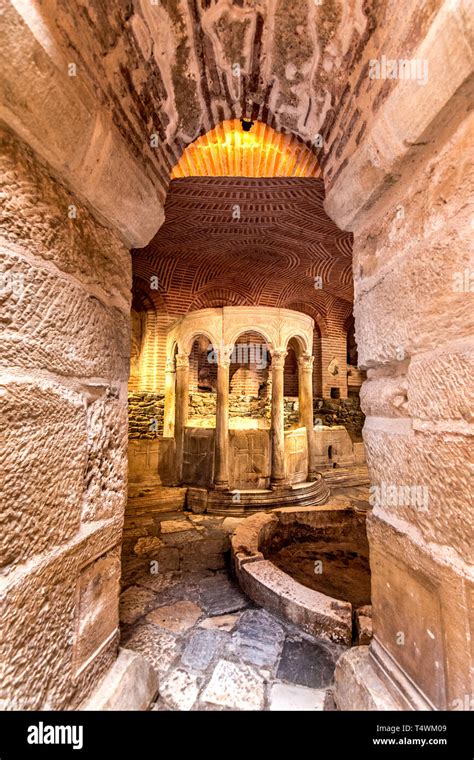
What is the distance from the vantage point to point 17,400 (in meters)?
0.87

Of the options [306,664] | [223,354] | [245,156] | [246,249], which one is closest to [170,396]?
[223,354]

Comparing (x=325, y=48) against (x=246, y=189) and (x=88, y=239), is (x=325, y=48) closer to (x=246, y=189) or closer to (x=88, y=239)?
(x=88, y=239)

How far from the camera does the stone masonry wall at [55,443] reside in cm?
86

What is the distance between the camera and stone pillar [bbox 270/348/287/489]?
6.46 m

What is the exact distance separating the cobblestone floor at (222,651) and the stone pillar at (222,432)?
3.54 meters

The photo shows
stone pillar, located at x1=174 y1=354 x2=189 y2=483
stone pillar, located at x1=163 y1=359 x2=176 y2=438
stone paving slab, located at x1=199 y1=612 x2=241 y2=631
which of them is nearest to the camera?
stone paving slab, located at x1=199 y1=612 x2=241 y2=631

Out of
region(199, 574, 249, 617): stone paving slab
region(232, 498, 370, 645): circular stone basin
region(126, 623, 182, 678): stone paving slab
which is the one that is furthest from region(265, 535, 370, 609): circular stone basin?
region(126, 623, 182, 678): stone paving slab

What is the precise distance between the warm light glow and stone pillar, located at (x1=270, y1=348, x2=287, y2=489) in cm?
330

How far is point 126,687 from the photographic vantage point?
4.17ft

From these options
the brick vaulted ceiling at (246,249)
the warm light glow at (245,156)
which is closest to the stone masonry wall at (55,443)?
the warm light glow at (245,156)

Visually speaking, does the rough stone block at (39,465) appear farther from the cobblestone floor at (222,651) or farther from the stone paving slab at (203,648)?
the stone paving slab at (203,648)

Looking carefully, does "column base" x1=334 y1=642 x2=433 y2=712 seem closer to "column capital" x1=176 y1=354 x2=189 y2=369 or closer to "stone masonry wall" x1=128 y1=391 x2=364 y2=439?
"column capital" x1=176 y1=354 x2=189 y2=369

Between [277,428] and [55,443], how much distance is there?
228 inches

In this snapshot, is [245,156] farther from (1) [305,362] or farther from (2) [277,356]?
(1) [305,362]
